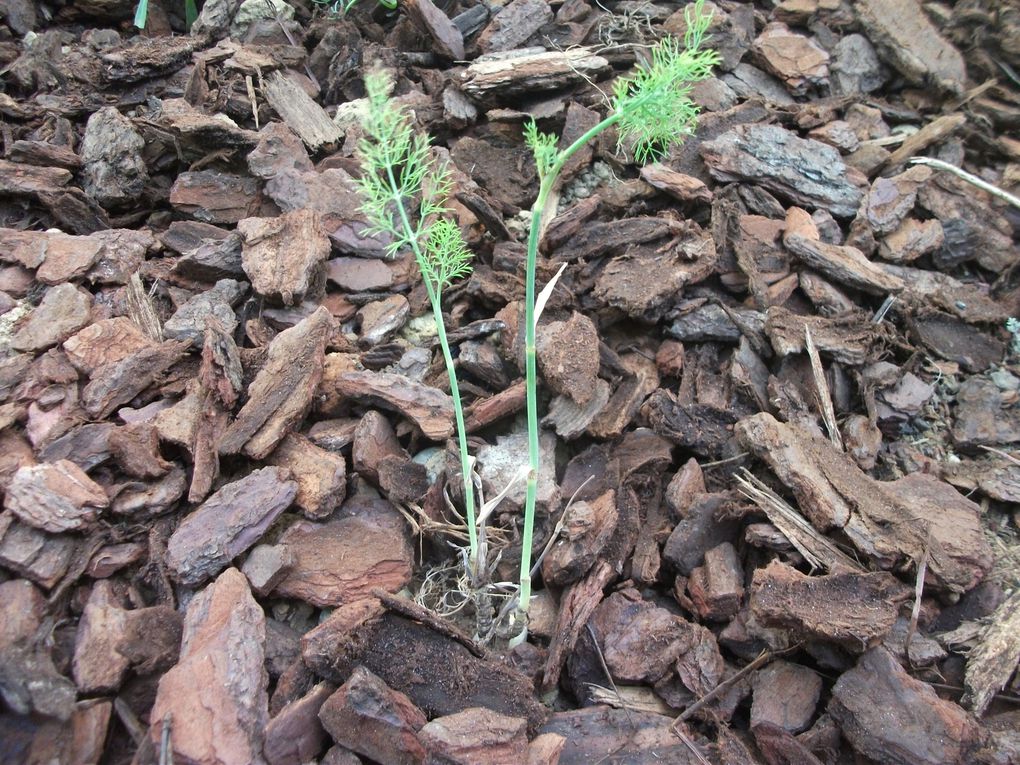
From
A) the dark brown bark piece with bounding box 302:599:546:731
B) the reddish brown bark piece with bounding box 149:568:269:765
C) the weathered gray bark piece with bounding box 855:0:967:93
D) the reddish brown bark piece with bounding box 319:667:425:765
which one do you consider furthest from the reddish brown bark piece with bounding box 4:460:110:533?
the weathered gray bark piece with bounding box 855:0:967:93

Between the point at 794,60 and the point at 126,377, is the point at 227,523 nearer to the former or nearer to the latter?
the point at 126,377

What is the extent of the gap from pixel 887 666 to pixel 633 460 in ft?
2.26

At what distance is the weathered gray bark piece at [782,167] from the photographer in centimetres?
225

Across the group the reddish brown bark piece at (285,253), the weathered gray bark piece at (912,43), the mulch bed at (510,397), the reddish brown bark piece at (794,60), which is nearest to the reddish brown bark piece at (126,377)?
the mulch bed at (510,397)

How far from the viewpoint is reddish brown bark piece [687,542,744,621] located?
1525mm

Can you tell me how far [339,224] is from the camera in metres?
2.11

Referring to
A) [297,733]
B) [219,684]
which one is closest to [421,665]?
[297,733]

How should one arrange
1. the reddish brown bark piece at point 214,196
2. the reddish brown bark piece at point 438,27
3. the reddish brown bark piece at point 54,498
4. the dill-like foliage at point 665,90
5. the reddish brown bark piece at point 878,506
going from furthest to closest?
1. the reddish brown bark piece at point 438,27
2. the reddish brown bark piece at point 214,196
3. the reddish brown bark piece at point 878,506
4. the reddish brown bark piece at point 54,498
5. the dill-like foliage at point 665,90

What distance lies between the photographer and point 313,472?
1.62m

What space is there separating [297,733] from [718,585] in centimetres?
91

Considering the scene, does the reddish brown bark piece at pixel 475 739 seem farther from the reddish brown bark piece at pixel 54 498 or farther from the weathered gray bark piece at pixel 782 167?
the weathered gray bark piece at pixel 782 167

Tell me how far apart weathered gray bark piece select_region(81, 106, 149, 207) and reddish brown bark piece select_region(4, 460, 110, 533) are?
106 cm

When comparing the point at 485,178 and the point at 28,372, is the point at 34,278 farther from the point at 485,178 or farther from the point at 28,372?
the point at 485,178

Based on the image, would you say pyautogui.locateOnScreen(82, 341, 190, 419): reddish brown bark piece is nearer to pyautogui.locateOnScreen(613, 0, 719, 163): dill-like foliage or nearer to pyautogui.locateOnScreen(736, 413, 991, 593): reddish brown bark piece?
pyautogui.locateOnScreen(613, 0, 719, 163): dill-like foliage
